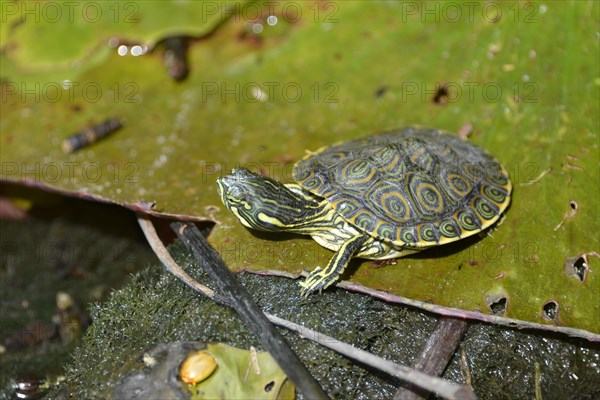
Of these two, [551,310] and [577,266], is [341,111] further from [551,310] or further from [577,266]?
[551,310]

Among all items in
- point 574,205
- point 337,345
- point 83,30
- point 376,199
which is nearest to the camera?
point 337,345

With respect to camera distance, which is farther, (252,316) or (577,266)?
(577,266)

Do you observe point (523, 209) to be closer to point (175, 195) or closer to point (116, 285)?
point (175, 195)

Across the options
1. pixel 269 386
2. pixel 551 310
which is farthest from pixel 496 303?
pixel 269 386

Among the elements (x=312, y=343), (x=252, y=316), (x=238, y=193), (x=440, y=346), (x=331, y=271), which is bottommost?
(x=440, y=346)

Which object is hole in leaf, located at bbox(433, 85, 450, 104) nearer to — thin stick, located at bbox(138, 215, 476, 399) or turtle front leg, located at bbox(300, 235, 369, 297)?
turtle front leg, located at bbox(300, 235, 369, 297)

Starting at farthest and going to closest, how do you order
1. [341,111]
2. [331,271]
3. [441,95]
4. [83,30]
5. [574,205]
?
[83,30], [341,111], [441,95], [574,205], [331,271]
